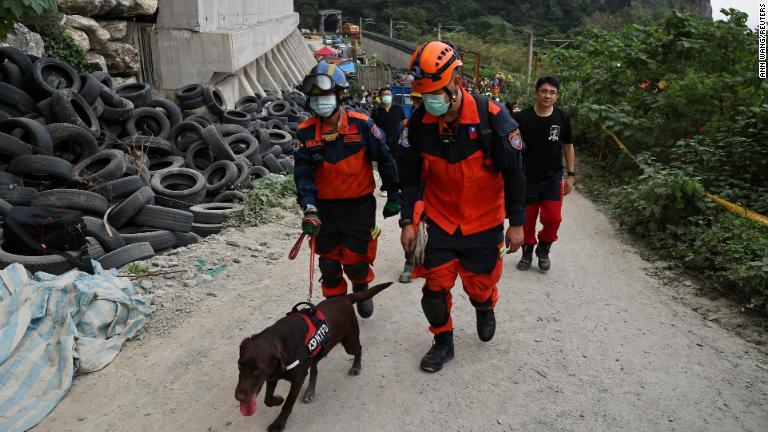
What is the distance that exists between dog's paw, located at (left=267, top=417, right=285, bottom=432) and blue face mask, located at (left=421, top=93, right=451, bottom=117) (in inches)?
81.3

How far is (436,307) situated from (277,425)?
4.24 ft

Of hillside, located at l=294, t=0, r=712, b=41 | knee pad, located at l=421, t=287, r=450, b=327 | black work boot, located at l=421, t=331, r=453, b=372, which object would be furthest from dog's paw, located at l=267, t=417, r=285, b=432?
hillside, located at l=294, t=0, r=712, b=41

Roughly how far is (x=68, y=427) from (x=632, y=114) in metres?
10.0

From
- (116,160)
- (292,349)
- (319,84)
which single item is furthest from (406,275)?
(116,160)

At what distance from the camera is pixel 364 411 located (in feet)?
11.7

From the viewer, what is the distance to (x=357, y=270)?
180 inches

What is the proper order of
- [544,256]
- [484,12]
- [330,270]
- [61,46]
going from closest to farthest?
1. [330,270]
2. [544,256]
3. [61,46]
4. [484,12]

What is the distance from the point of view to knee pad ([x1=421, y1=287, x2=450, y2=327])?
3924 millimetres

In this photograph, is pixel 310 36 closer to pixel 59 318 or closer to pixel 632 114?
pixel 632 114

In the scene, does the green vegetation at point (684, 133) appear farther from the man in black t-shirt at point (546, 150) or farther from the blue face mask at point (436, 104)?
the blue face mask at point (436, 104)

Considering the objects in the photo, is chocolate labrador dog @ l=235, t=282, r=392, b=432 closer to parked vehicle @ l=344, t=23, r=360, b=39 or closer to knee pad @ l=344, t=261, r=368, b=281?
knee pad @ l=344, t=261, r=368, b=281

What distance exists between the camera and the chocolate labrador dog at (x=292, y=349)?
2.83 metres

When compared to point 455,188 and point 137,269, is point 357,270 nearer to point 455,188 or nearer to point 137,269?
point 455,188

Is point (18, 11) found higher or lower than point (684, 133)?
higher
